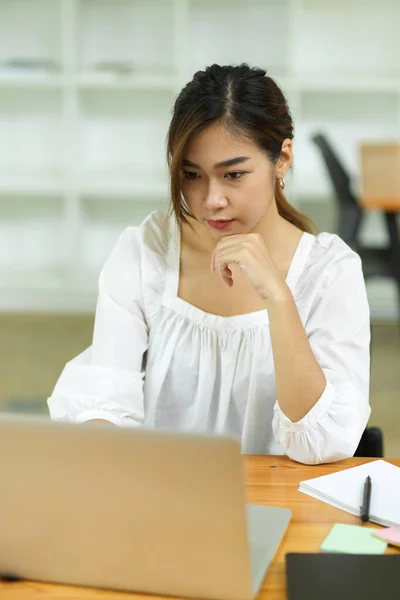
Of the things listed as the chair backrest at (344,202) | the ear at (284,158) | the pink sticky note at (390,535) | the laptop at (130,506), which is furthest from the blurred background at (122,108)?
the laptop at (130,506)

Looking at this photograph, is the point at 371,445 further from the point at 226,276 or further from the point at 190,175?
the point at 190,175

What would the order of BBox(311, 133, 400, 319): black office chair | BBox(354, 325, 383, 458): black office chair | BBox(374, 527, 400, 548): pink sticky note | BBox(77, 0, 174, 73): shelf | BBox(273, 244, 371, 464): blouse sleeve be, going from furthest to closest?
1. BBox(77, 0, 174, 73): shelf
2. BBox(311, 133, 400, 319): black office chair
3. BBox(354, 325, 383, 458): black office chair
4. BBox(273, 244, 371, 464): blouse sleeve
5. BBox(374, 527, 400, 548): pink sticky note

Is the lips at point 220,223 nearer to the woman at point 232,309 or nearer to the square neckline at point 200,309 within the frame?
the woman at point 232,309

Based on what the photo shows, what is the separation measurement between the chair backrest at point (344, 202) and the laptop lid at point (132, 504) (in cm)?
347

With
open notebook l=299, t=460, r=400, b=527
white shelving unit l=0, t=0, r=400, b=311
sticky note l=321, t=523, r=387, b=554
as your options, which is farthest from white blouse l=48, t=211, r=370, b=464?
white shelving unit l=0, t=0, r=400, b=311

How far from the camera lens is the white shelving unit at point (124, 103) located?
488 centimetres

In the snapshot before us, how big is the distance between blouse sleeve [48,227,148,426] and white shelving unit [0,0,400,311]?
3221 mm

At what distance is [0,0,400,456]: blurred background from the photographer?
4.80 metres

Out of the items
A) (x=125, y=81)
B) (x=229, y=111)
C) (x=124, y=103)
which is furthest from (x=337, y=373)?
(x=124, y=103)

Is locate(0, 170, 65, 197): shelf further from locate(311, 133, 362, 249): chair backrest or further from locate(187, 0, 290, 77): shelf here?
locate(311, 133, 362, 249): chair backrest

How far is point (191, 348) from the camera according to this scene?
1.60 m

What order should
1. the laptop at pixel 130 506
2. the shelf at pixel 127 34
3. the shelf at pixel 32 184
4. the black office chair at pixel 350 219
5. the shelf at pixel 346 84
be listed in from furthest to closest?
the shelf at pixel 127 34
the shelf at pixel 32 184
the shelf at pixel 346 84
the black office chair at pixel 350 219
the laptop at pixel 130 506

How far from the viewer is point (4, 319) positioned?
498cm

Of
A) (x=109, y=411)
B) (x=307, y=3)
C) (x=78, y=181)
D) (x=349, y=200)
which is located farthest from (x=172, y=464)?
(x=307, y=3)
